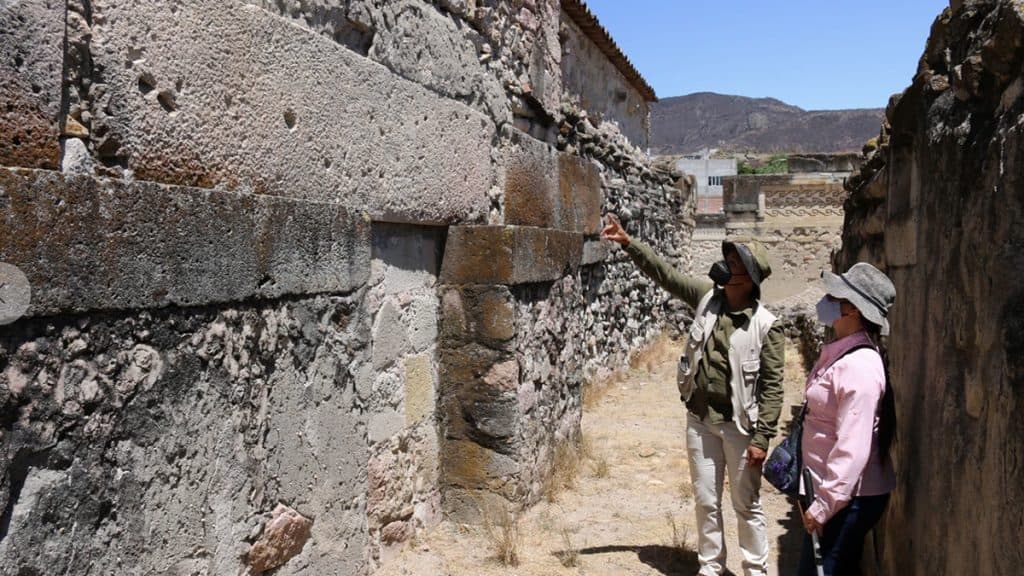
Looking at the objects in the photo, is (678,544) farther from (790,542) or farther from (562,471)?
(562,471)

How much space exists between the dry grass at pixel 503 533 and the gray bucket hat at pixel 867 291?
2.18m

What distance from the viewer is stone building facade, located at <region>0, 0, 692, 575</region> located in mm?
1963

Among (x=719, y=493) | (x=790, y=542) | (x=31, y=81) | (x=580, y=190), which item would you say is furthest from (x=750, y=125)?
(x=31, y=81)

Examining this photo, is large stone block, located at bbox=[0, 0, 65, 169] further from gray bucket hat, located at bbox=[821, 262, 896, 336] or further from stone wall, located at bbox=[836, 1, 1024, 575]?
gray bucket hat, located at bbox=[821, 262, 896, 336]

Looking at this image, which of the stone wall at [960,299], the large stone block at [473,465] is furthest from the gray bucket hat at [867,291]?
the large stone block at [473,465]

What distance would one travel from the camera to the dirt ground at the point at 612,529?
4402 mm

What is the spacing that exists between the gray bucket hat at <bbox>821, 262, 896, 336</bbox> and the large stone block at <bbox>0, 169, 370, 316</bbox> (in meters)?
1.80

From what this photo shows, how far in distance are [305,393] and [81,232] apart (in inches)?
43.5

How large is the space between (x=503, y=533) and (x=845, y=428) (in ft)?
7.42

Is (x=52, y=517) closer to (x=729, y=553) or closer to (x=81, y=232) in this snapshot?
(x=81, y=232)

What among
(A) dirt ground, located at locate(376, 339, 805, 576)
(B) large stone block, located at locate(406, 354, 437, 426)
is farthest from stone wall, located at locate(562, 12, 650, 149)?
(B) large stone block, located at locate(406, 354, 437, 426)

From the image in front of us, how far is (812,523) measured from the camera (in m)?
2.93

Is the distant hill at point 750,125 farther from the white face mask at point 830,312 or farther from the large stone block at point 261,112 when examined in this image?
the white face mask at point 830,312

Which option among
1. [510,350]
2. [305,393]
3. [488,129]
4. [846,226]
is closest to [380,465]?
[510,350]
